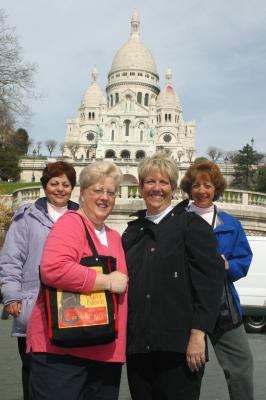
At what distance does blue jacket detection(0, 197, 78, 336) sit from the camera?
3.88m

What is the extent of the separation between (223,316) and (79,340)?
53.9 inches

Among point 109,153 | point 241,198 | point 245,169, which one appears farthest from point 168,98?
point 241,198

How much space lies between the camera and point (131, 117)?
10556cm

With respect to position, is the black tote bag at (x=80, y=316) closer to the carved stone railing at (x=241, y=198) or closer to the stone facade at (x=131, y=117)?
A: the carved stone railing at (x=241, y=198)

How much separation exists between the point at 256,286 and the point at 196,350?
6901 millimetres

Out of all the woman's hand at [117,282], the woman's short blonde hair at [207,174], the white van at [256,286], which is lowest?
the white van at [256,286]

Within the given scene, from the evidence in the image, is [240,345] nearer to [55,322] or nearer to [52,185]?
[55,322]

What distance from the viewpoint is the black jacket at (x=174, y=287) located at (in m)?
3.12

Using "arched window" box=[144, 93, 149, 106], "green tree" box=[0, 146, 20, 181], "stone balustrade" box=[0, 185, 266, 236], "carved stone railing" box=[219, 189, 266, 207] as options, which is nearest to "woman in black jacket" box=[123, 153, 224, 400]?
"stone balustrade" box=[0, 185, 266, 236]

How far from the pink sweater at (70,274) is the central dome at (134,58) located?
398 ft

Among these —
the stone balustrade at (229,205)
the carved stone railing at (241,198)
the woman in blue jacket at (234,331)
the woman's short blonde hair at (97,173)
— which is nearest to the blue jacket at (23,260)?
the woman's short blonde hair at (97,173)

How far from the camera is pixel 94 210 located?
3262 mm

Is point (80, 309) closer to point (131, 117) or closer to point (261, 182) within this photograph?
point (261, 182)

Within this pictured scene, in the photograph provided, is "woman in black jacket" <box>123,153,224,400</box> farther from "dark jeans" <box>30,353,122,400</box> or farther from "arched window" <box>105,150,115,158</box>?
"arched window" <box>105,150,115,158</box>
